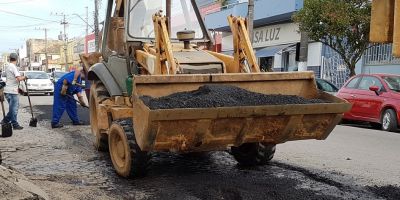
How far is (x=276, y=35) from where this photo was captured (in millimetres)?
26812

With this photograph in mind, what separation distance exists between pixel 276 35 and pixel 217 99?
22.4 m

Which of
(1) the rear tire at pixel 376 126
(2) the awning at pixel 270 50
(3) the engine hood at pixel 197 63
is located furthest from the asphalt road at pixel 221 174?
(2) the awning at pixel 270 50

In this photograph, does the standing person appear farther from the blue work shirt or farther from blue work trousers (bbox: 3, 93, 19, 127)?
the blue work shirt

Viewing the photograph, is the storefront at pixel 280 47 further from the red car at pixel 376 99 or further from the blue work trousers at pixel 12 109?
the blue work trousers at pixel 12 109

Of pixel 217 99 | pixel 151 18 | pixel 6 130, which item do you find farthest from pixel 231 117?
pixel 6 130

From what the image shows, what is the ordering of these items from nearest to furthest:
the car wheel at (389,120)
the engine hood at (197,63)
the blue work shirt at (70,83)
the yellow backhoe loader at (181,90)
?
the yellow backhoe loader at (181,90) < the engine hood at (197,63) < the blue work shirt at (70,83) < the car wheel at (389,120)

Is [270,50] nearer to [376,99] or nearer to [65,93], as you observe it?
[376,99]

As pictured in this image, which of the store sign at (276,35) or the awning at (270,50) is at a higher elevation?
the store sign at (276,35)

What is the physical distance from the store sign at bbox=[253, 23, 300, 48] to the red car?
11.0 metres

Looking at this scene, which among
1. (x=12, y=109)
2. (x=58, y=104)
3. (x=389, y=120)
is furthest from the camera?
(x=389, y=120)

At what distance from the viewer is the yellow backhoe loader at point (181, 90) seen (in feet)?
16.3

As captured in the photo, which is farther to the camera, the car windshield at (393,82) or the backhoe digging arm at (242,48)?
the car windshield at (393,82)

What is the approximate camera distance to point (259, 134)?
17.4ft

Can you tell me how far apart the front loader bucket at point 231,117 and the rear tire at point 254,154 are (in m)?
1.25
